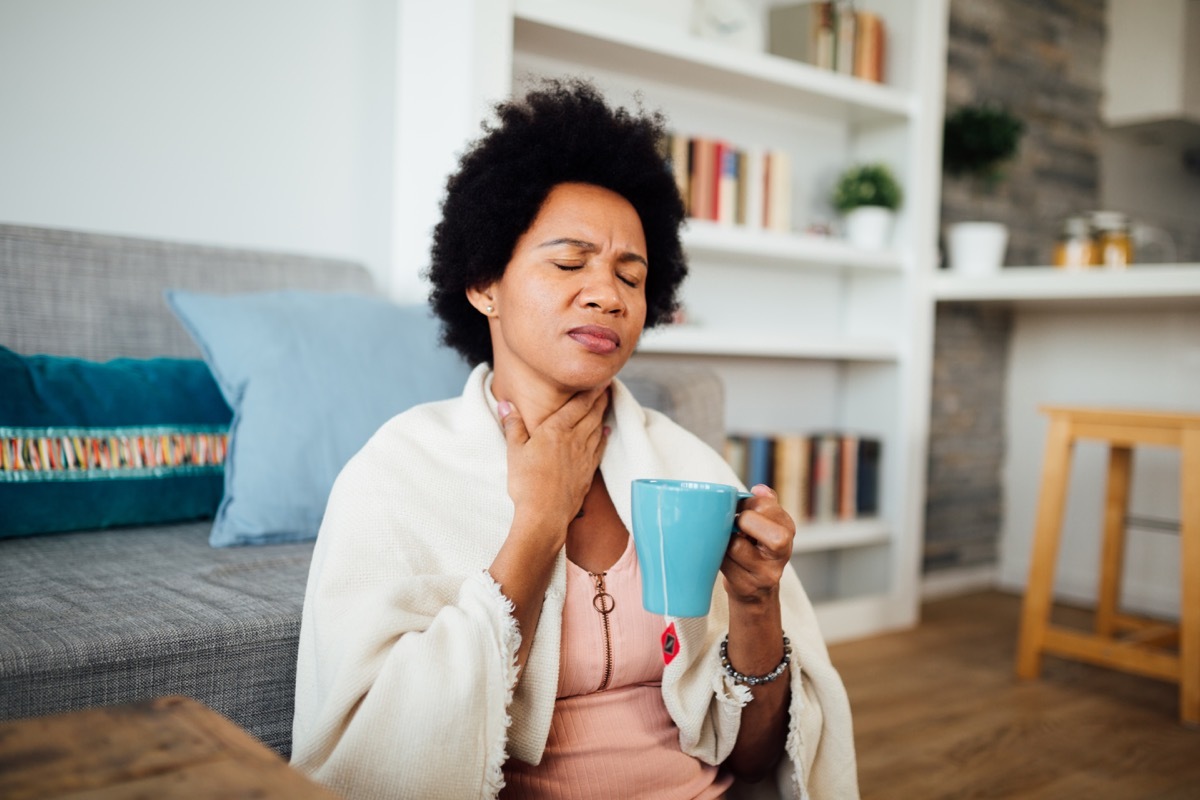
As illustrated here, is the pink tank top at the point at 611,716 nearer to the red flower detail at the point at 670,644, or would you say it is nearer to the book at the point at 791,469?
the red flower detail at the point at 670,644

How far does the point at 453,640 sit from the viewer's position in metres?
0.91

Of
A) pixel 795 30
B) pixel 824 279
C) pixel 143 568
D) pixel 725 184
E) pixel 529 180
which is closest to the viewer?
pixel 529 180

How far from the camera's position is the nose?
1120 mm

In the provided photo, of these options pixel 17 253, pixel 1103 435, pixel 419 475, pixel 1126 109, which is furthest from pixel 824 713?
pixel 1126 109

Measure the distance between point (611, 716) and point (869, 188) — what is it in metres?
2.41

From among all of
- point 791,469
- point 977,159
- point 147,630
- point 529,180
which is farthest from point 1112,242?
point 147,630

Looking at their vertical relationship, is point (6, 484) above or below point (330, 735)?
above

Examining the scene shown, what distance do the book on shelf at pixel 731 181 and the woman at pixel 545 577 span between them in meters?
1.45

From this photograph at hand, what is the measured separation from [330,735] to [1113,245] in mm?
2945

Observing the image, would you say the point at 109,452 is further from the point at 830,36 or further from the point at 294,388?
the point at 830,36

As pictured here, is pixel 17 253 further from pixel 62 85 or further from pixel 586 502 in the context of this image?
pixel 586 502

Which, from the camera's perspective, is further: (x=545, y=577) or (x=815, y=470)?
(x=815, y=470)

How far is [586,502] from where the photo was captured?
3.85 feet

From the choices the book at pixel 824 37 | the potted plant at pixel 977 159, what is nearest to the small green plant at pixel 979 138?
the potted plant at pixel 977 159
